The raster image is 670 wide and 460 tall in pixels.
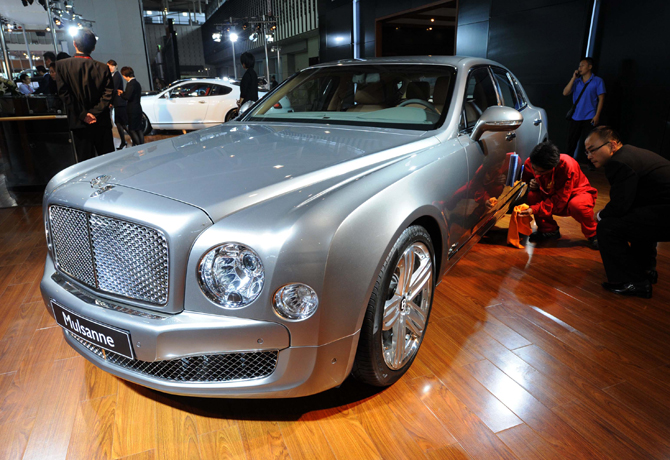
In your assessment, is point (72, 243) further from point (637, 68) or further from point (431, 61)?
point (637, 68)

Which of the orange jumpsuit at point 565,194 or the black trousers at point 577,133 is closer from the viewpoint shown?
the orange jumpsuit at point 565,194

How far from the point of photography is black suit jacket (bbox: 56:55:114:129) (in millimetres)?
4094

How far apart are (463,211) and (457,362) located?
2.29 ft

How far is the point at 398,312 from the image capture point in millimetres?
1675

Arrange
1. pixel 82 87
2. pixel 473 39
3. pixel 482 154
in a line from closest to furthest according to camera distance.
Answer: pixel 482 154 → pixel 82 87 → pixel 473 39

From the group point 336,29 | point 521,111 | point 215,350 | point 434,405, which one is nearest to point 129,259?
point 215,350

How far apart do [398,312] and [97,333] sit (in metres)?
1.04

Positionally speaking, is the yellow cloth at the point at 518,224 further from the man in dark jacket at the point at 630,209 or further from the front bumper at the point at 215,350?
the front bumper at the point at 215,350

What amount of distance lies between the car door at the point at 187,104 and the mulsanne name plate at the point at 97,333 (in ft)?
28.6

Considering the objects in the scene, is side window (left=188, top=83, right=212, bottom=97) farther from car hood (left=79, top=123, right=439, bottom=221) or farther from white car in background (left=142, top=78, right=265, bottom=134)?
car hood (left=79, top=123, right=439, bottom=221)

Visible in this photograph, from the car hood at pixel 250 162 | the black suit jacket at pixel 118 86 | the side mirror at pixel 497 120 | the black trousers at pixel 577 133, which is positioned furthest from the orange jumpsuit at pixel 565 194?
the black suit jacket at pixel 118 86

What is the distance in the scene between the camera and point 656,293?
8.67 ft

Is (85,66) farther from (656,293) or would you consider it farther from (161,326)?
(656,293)

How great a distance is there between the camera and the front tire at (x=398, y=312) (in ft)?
4.82
